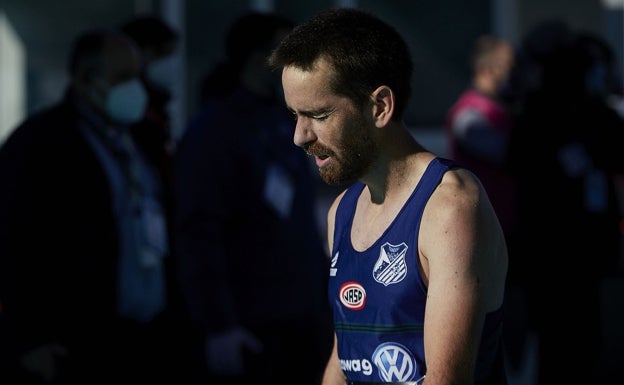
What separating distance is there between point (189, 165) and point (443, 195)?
2263 millimetres

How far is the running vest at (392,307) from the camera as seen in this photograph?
2.54 m

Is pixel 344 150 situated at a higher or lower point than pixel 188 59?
higher

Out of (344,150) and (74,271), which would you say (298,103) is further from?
(74,271)

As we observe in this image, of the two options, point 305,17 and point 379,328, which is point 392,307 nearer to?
point 379,328

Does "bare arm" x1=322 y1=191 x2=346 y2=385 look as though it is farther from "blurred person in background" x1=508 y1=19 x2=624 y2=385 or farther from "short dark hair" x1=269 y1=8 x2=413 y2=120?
"blurred person in background" x1=508 y1=19 x2=624 y2=385

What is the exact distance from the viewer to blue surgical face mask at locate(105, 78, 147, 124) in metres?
4.68

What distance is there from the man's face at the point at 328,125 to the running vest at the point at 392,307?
151 mm

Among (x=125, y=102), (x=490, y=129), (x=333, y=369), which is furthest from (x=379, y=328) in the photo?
(x=490, y=129)

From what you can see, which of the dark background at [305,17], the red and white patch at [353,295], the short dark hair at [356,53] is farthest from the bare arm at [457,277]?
the dark background at [305,17]

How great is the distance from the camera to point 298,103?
265 cm

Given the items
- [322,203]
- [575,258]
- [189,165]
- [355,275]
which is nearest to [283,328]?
[189,165]

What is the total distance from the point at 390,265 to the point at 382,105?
0.34m

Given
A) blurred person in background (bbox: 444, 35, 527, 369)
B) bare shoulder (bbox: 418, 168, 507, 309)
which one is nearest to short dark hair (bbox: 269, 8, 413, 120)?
bare shoulder (bbox: 418, 168, 507, 309)

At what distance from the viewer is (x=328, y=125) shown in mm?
2639
